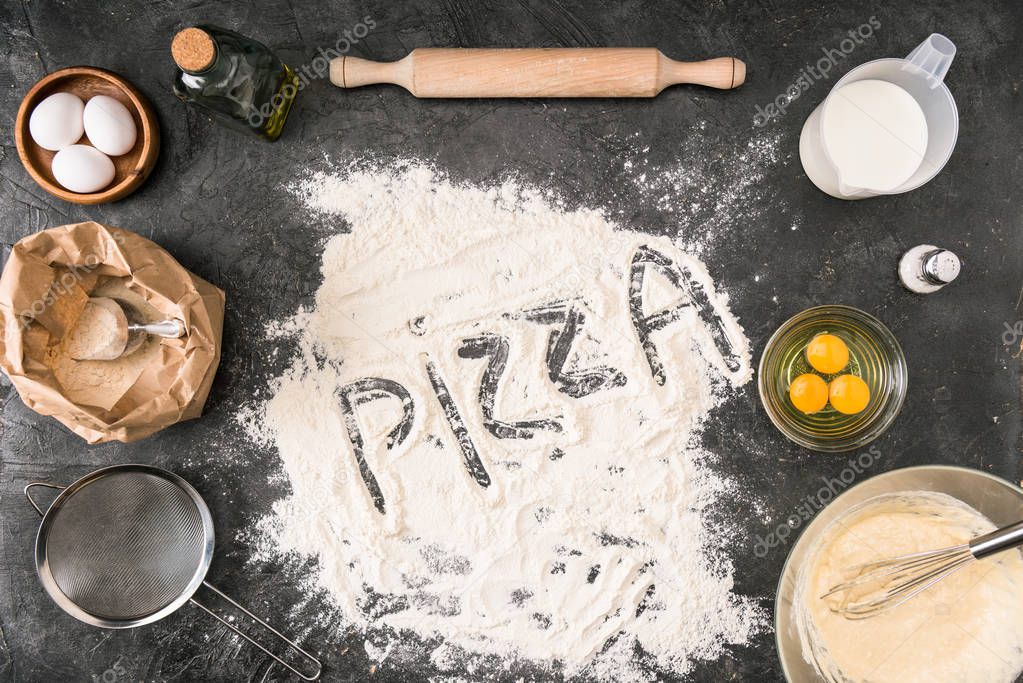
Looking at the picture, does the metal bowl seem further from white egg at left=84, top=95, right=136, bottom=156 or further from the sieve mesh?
white egg at left=84, top=95, right=136, bottom=156

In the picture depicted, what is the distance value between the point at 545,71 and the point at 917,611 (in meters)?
1.29

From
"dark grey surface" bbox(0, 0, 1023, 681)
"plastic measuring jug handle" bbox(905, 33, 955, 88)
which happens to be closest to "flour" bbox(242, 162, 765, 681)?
"dark grey surface" bbox(0, 0, 1023, 681)

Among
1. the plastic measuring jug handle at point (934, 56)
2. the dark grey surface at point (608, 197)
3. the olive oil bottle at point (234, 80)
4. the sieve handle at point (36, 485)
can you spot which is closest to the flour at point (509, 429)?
the dark grey surface at point (608, 197)

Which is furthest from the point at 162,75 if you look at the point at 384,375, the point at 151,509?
the point at 151,509

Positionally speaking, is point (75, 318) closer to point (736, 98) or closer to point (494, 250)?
point (494, 250)

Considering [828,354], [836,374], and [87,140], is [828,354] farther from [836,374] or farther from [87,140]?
[87,140]

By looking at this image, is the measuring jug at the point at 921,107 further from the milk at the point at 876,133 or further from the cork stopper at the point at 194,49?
the cork stopper at the point at 194,49

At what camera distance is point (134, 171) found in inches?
52.7

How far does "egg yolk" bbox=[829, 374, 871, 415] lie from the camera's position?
130 centimetres

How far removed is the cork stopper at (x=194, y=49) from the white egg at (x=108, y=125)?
0.26 meters

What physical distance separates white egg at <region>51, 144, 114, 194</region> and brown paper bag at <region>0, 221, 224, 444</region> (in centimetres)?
13

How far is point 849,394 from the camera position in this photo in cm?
130

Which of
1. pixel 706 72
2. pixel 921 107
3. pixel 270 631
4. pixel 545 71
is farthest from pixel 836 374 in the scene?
pixel 270 631

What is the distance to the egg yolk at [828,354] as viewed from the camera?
1.31m
